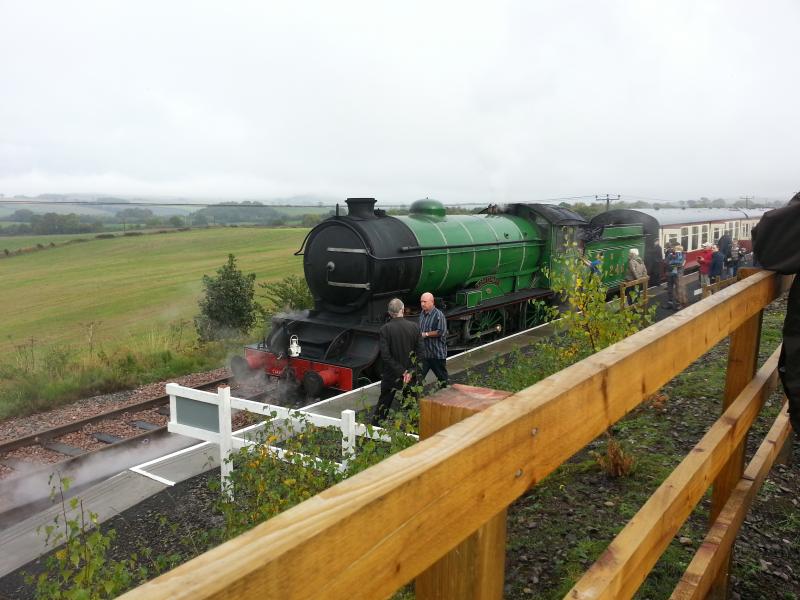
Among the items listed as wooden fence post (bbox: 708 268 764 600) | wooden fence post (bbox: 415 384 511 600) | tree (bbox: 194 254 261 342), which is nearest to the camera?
wooden fence post (bbox: 415 384 511 600)

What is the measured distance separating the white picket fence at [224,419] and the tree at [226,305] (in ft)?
28.3

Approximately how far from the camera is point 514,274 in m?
12.8

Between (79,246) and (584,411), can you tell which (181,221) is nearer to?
(79,246)

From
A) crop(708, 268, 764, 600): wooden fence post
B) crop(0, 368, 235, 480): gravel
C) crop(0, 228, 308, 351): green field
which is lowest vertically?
crop(0, 228, 308, 351): green field

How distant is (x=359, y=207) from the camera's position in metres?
9.98

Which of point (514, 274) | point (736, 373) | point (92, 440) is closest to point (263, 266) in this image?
point (514, 274)

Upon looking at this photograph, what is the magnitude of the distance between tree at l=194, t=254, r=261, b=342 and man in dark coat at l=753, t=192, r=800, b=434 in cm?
1339

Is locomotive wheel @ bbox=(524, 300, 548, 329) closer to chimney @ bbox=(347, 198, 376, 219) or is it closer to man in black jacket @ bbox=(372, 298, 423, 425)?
chimney @ bbox=(347, 198, 376, 219)

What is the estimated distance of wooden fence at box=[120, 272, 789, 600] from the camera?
0.70 metres

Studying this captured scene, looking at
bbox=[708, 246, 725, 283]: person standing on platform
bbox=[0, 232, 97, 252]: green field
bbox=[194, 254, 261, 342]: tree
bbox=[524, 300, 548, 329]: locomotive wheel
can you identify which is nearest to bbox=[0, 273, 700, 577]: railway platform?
bbox=[524, 300, 548, 329]: locomotive wheel

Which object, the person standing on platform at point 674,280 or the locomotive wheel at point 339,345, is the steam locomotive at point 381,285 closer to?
the locomotive wheel at point 339,345

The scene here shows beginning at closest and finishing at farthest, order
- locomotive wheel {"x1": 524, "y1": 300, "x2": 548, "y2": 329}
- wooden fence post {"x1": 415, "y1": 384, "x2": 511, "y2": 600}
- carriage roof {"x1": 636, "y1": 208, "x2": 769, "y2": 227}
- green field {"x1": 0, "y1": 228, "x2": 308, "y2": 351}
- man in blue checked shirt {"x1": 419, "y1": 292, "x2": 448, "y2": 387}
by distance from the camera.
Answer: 1. wooden fence post {"x1": 415, "y1": 384, "x2": 511, "y2": 600}
2. man in blue checked shirt {"x1": 419, "y1": 292, "x2": 448, "y2": 387}
3. locomotive wheel {"x1": 524, "y1": 300, "x2": 548, "y2": 329}
4. carriage roof {"x1": 636, "y1": 208, "x2": 769, "y2": 227}
5. green field {"x1": 0, "y1": 228, "x2": 308, "y2": 351}

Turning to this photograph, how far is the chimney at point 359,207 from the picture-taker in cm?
992

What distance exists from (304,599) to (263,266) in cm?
4363
